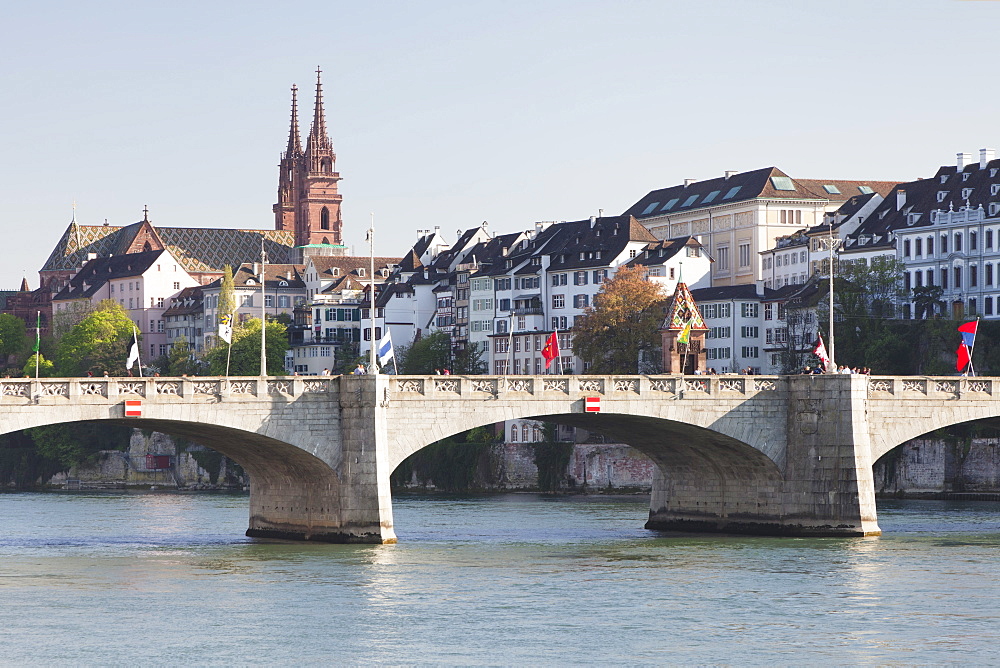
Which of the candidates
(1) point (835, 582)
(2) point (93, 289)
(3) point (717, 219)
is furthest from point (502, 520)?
(2) point (93, 289)

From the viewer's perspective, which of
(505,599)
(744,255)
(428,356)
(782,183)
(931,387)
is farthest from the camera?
(782,183)

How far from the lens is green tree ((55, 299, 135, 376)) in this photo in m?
157

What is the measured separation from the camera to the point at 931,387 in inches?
2645

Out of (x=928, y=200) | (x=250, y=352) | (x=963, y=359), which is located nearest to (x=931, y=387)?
(x=963, y=359)

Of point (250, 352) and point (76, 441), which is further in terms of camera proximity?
point (250, 352)

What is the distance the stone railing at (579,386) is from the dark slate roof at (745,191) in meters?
76.0

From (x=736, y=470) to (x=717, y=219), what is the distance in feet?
256

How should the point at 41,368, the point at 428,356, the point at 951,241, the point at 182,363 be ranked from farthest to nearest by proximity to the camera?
the point at 182,363 → the point at 41,368 → the point at 428,356 → the point at 951,241

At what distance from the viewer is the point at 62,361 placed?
161 meters

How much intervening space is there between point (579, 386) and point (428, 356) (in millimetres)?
77094

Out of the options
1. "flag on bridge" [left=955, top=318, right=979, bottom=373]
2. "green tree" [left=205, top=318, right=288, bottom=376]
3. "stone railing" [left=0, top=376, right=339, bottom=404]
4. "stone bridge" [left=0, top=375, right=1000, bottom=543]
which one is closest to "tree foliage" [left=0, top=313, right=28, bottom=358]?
"green tree" [left=205, top=318, right=288, bottom=376]

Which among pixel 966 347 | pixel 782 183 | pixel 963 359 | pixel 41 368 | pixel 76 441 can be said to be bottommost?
pixel 76 441

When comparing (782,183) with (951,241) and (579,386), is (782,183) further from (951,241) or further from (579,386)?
(579,386)

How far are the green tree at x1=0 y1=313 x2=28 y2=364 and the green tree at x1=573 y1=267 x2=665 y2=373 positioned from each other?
266 feet
